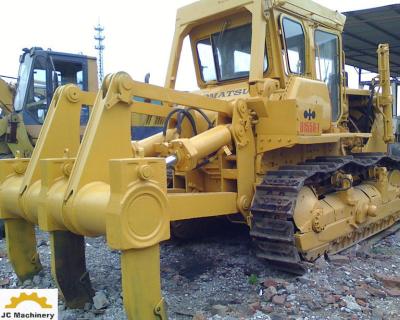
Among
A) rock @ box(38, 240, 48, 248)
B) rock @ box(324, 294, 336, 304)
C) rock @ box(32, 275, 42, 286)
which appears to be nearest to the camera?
rock @ box(324, 294, 336, 304)

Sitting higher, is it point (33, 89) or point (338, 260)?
point (33, 89)

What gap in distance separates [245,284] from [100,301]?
1323 millimetres

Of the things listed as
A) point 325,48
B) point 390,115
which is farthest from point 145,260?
point 390,115

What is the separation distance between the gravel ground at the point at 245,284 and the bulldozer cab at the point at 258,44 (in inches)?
68.6

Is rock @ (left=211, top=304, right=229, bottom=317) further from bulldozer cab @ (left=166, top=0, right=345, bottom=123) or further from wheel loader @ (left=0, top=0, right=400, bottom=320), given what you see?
bulldozer cab @ (left=166, top=0, right=345, bottom=123)

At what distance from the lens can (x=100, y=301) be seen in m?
3.77

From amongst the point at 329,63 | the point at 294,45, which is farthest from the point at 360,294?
the point at 329,63

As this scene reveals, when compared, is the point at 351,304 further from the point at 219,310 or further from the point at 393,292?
the point at 219,310

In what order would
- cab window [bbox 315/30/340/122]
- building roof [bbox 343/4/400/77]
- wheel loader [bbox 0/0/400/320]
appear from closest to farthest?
1. wheel loader [bbox 0/0/400/320]
2. cab window [bbox 315/30/340/122]
3. building roof [bbox 343/4/400/77]

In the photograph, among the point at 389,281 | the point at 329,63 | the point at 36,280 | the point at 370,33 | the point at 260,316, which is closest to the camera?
the point at 260,316

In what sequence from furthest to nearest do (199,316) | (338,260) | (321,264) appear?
(338,260)
(321,264)
(199,316)

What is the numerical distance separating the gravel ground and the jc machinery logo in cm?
46

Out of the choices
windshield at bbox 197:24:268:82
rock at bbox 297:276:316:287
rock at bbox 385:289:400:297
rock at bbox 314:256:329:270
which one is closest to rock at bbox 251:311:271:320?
rock at bbox 297:276:316:287

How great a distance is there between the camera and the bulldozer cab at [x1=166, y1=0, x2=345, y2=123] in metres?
4.77
